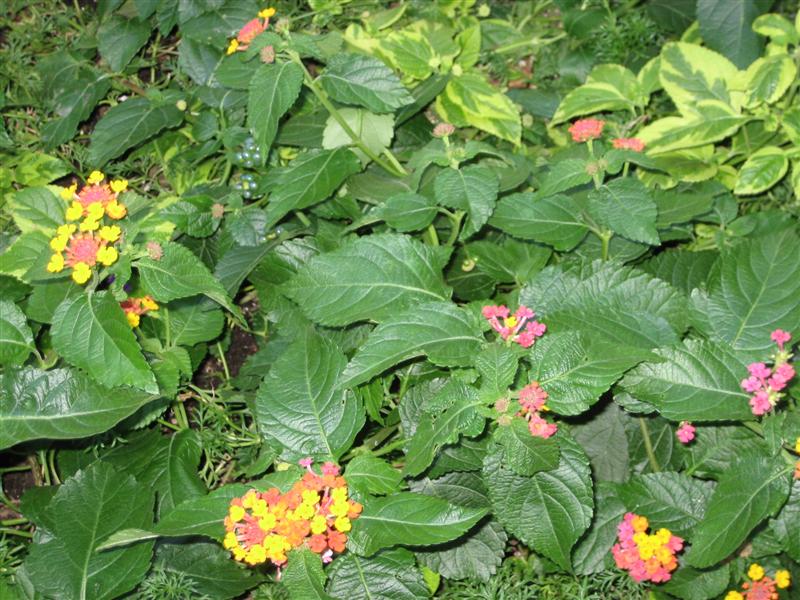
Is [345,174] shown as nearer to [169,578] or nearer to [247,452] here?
[247,452]

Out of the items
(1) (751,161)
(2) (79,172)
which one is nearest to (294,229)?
(2) (79,172)

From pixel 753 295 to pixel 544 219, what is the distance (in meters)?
0.45

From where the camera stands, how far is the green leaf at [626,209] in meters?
1.72

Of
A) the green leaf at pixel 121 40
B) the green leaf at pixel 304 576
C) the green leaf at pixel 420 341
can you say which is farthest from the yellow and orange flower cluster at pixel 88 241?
the green leaf at pixel 121 40

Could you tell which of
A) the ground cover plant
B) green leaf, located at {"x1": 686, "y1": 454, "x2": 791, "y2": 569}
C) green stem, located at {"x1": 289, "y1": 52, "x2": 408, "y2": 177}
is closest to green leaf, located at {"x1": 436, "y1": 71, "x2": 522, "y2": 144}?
the ground cover plant

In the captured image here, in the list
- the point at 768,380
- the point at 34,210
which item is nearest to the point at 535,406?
the point at 768,380

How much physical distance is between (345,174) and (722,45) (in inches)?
44.0

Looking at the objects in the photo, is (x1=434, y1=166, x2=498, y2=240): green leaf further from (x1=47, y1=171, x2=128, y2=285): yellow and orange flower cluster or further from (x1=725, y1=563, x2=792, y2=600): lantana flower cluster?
(x1=725, y1=563, x2=792, y2=600): lantana flower cluster

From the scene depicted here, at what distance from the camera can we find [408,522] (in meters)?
1.49

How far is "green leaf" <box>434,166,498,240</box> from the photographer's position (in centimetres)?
177

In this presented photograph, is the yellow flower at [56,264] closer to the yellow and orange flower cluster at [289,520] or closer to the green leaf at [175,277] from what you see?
the green leaf at [175,277]

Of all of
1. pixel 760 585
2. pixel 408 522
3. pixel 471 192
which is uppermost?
pixel 471 192

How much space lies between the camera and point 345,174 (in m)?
1.97

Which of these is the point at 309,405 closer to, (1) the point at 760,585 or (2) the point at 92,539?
(2) the point at 92,539
